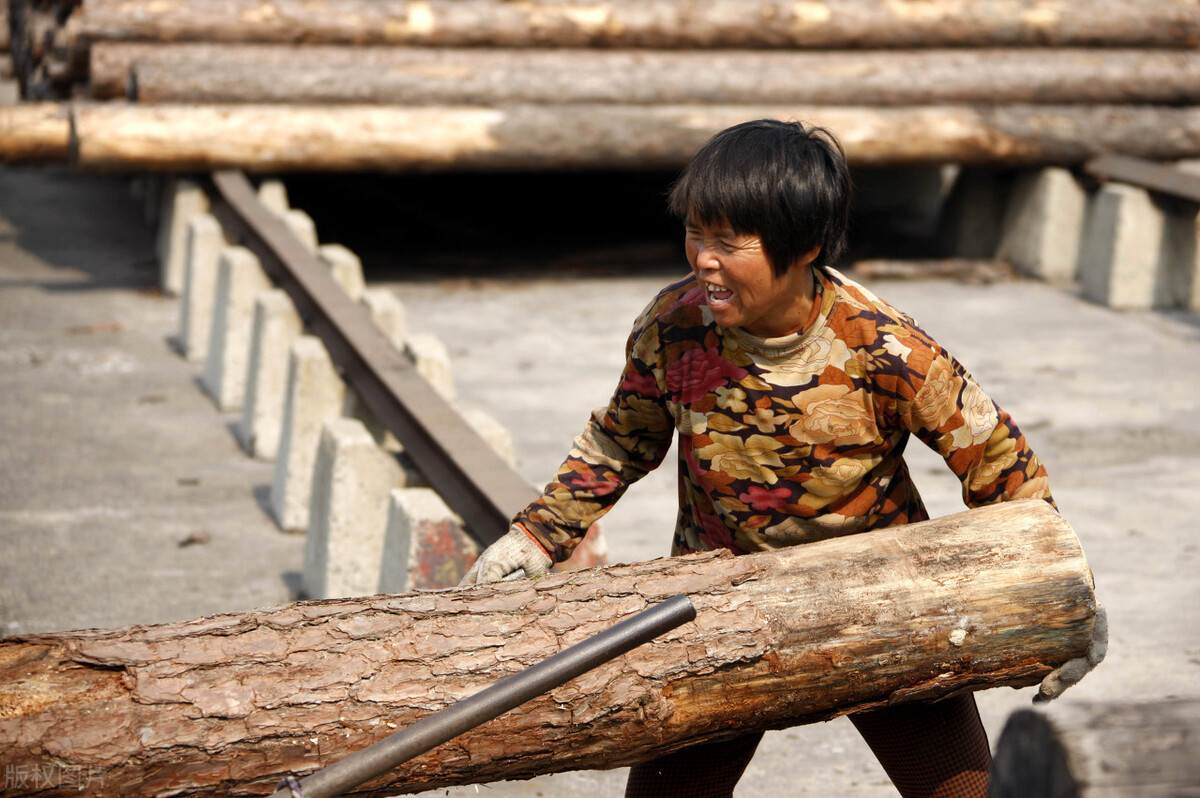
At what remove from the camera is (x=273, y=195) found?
855cm

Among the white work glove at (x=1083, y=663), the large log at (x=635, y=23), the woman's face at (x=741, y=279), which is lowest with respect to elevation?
the large log at (x=635, y=23)

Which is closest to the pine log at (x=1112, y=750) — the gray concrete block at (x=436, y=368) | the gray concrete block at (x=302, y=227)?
the gray concrete block at (x=436, y=368)

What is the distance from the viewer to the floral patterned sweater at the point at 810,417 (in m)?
2.36

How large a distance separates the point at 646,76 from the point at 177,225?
3.28m

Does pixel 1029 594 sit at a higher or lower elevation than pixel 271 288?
higher

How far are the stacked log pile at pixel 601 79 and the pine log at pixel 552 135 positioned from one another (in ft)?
0.04

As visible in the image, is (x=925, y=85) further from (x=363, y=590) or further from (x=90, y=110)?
(x=363, y=590)

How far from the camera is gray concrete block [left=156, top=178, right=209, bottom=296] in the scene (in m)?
8.53

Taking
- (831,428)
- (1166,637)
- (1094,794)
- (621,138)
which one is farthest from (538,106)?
(1094,794)

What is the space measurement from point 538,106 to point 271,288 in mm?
2679

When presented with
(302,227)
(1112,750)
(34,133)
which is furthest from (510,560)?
(34,133)

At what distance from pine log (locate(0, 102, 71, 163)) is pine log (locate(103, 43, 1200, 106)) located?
1.05 feet

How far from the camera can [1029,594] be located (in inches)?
93.1

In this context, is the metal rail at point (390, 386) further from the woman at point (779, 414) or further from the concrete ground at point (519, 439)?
the woman at point (779, 414)
